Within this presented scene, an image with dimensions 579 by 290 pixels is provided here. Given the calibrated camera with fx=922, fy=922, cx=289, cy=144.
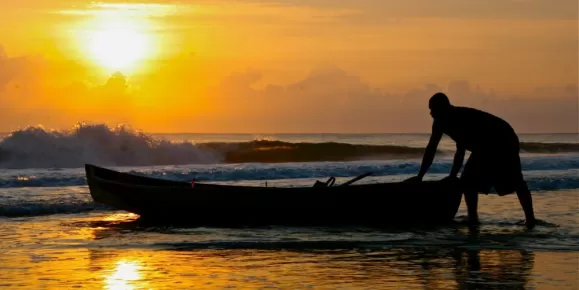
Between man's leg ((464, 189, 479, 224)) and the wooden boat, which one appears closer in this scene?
man's leg ((464, 189, 479, 224))

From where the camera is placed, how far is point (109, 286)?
282 inches

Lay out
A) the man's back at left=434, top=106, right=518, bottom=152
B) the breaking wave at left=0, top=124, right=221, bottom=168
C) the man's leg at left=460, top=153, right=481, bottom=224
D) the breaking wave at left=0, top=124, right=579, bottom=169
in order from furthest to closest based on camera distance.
A: the breaking wave at left=0, top=124, right=579, bottom=169, the breaking wave at left=0, top=124, right=221, bottom=168, the man's leg at left=460, top=153, right=481, bottom=224, the man's back at left=434, top=106, right=518, bottom=152

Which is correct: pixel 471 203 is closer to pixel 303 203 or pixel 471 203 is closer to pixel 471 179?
pixel 471 179

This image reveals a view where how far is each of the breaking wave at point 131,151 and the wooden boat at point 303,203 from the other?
18.8m

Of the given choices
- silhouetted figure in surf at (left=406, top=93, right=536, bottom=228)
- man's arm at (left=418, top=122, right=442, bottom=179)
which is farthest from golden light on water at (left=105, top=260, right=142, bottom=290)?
silhouetted figure in surf at (left=406, top=93, right=536, bottom=228)

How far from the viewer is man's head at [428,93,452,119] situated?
34.1 ft

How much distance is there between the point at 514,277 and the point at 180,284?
2679mm

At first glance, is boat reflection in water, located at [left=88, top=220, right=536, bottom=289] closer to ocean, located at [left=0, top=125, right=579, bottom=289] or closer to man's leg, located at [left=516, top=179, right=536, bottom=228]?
ocean, located at [left=0, top=125, right=579, bottom=289]

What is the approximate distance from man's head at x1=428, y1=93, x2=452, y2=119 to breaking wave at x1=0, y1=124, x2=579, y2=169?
21.2 meters

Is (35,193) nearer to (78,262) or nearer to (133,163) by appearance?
(78,262)

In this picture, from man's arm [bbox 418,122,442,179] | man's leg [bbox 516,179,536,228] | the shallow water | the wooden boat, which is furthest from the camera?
the wooden boat

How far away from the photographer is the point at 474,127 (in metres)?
10.5

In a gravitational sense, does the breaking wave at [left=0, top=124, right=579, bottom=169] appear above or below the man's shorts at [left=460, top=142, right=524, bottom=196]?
above

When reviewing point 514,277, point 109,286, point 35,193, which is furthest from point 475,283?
point 35,193
